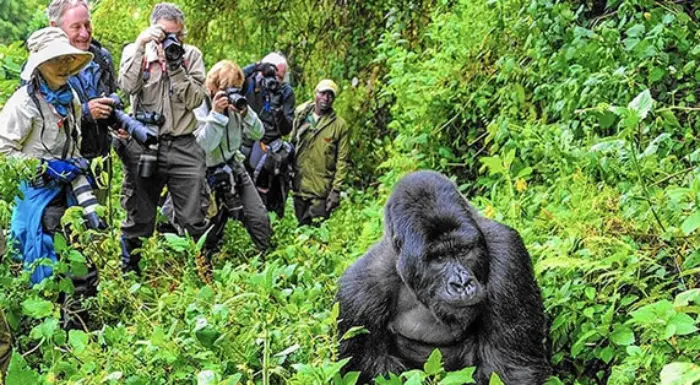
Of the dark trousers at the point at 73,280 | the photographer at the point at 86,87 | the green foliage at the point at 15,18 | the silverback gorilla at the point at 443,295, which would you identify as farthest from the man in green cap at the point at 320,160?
the green foliage at the point at 15,18

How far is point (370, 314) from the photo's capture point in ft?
8.86

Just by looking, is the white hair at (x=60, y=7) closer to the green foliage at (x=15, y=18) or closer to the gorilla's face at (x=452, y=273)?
the gorilla's face at (x=452, y=273)

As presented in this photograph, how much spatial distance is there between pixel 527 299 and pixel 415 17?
16.2 feet

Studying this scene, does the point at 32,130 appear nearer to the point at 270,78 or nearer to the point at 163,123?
the point at 163,123

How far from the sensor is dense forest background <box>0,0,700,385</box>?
2.50m

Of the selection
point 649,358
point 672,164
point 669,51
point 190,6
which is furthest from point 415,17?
point 649,358

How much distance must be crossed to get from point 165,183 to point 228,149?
54 centimetres

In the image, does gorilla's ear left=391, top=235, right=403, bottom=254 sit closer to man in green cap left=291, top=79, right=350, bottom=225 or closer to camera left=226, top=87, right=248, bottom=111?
camera left=226, top=87, right=248, bottom=111

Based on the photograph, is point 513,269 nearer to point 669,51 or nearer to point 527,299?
point 527,299

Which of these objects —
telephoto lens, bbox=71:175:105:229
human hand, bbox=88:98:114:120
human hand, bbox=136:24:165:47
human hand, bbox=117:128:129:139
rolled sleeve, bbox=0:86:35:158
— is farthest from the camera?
human hand, bbox=117:128:129:139

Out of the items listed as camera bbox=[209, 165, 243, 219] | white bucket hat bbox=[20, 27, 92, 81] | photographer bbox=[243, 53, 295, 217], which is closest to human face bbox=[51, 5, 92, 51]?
white bucket hat bbox=[20, 27, 92, 81]

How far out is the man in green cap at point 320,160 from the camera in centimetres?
702

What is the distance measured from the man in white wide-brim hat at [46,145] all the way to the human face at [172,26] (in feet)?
2.83

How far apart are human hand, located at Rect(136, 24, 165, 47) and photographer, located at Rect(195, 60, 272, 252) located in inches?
24.3
